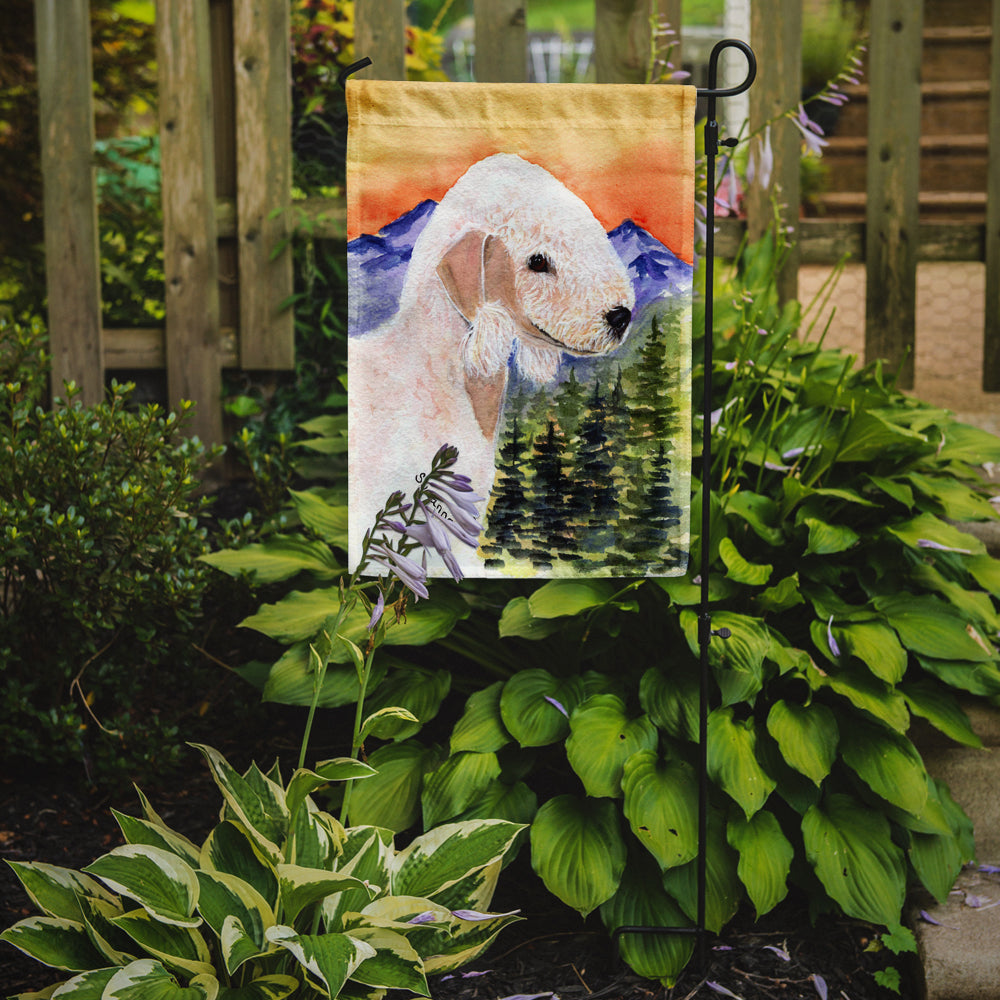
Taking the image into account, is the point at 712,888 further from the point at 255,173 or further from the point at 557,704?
the point at 255,173

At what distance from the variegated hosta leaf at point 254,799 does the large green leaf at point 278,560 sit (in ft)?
2.25

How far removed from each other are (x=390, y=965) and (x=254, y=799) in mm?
361

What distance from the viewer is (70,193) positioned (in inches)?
129

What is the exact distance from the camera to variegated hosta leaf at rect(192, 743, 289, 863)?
1636 mm

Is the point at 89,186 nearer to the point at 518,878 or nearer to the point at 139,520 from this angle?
the point at 139,520

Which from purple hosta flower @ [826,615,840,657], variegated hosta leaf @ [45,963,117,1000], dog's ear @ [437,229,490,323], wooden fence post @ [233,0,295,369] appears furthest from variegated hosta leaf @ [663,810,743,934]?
wooden fence post @ [233,0,295,369]

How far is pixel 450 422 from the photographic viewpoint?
183 centimetres

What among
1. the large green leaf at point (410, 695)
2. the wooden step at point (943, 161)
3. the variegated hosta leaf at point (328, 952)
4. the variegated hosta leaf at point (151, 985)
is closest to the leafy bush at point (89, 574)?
the large green leaf at point (410, 695)

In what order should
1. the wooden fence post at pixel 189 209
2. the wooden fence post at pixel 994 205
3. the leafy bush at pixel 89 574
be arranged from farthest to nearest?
the wooden fence post at pixel 994 205, the wooden fence post at pixel 189 209, the leafy bush at pixel 89 574

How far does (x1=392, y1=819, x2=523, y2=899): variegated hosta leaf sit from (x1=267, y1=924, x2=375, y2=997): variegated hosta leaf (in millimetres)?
234

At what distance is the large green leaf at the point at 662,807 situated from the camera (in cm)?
181

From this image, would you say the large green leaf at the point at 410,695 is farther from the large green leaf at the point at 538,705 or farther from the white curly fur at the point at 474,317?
the white curly fur at the point at 474,317

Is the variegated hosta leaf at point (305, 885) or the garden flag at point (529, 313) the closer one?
the variegated hosta leaf at point (305, 885)

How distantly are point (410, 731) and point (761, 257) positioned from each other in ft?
5.88
